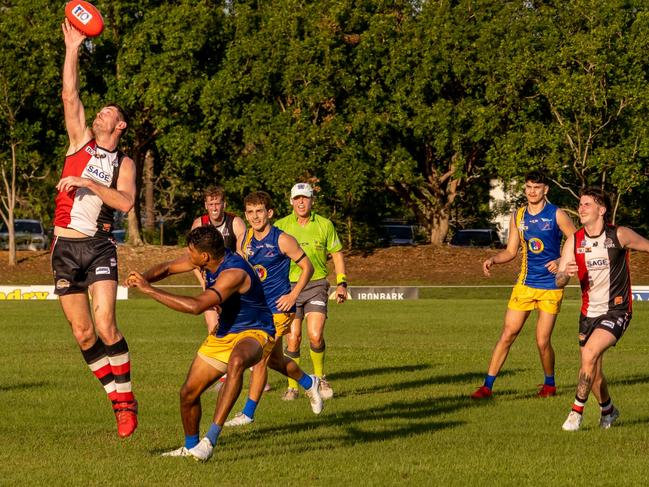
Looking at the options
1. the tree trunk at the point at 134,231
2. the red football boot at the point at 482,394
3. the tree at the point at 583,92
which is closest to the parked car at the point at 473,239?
the tree at the point at 583,92

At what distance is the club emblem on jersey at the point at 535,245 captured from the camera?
13.8 meters

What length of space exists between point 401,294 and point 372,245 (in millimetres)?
11683

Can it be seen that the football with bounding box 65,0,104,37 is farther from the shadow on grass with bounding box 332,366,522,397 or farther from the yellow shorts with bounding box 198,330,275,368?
the shadow on grass with bounding box 332,366,522,397

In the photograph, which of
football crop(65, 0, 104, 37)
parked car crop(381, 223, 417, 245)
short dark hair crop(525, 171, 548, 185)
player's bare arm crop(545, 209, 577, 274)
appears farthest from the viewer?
parked car crop(381, 223, 417, 245)

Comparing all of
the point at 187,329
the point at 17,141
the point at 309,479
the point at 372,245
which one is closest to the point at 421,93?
the point at 372,245

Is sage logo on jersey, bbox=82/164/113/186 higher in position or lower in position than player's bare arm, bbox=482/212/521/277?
higher

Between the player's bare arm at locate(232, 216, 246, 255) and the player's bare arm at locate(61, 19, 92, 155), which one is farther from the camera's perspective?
the player's bare arm at locate(232, 216, 246, 255)

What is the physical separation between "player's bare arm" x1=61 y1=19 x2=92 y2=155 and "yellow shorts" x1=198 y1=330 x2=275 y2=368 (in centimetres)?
229

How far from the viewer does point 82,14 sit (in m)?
10.6

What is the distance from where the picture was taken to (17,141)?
47.7 metres

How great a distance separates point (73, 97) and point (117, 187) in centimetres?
85

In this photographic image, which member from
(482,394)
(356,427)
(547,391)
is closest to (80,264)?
(356,427)

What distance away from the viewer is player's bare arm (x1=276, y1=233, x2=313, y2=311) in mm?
11516

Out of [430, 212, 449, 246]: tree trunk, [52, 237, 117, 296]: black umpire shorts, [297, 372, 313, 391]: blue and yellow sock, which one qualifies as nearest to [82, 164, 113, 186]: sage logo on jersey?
[52, 237, 117, 296]: black umpire shorts
